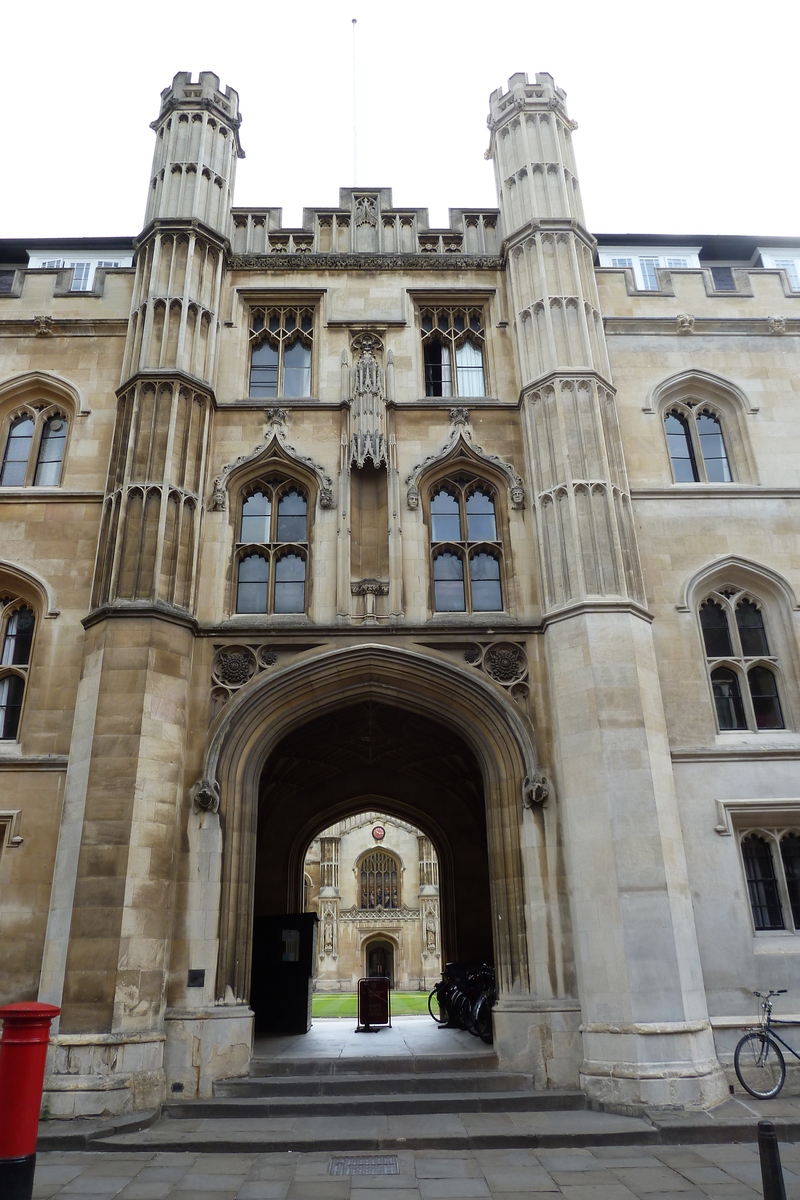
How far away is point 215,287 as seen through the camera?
46.6 feet

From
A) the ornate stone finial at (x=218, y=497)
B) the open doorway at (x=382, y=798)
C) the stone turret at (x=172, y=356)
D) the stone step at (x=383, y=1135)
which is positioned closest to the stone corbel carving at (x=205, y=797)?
the stone turret at (x=172, y=356)

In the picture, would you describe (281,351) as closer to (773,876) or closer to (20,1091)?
(773,876)

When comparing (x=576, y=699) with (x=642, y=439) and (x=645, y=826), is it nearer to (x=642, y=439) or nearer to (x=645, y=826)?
(x=645, y=826)

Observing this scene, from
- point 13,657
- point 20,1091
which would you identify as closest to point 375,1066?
point 20,1091

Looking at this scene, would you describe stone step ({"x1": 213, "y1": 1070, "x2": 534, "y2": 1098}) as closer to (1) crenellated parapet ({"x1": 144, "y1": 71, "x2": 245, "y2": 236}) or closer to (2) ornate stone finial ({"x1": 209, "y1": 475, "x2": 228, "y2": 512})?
(2) ornate stone finial ({"x1": 209, "y1": 475, "x2": 228, "y2": 512})

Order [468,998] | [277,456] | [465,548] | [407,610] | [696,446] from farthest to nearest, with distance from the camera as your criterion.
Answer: [696,446]
[468,998]
[277,456]
[465,548]
[407,610]

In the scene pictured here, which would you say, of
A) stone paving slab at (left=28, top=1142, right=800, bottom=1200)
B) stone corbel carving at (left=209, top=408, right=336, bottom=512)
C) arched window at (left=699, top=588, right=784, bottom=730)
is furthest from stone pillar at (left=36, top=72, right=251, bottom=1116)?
arched window at (left=699, top=588, right=784, bottom=730)

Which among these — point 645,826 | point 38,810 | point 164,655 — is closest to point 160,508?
point 164,655

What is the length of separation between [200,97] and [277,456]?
309 inches

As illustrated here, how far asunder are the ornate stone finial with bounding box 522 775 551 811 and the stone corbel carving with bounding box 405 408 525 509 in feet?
14.6

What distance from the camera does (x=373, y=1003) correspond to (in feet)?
47.5

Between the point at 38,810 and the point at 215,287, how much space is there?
906 centimetres

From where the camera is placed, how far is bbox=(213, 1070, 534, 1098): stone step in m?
9.58

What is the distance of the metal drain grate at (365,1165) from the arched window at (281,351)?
36.7 feet
